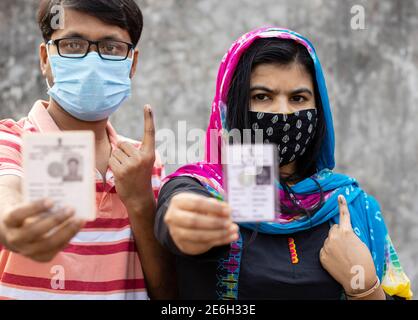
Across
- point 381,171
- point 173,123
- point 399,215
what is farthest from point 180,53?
point 399,215

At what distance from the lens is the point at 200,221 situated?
1.71 metres

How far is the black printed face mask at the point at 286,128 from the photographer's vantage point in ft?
7.48

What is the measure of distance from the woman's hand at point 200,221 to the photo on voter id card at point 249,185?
9 centimetres

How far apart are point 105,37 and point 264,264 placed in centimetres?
105

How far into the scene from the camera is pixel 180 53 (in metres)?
4.89

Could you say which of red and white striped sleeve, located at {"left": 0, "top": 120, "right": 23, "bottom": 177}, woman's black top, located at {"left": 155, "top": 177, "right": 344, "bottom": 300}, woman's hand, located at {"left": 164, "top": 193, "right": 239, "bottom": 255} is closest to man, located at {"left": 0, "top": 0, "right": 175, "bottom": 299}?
red and white striped sleeve, located at {"left": 0, "top": 120, "right": 23, "bottom": 177}

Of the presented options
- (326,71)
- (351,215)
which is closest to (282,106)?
(351,215)

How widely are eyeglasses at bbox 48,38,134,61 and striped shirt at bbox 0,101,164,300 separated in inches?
11.8

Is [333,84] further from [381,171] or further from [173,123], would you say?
[173,123]

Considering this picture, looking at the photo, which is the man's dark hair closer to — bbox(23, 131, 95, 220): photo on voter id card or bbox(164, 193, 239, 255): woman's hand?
bbox(23, 131, 95, 220): photo on voter id card

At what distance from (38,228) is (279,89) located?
1.05 metres

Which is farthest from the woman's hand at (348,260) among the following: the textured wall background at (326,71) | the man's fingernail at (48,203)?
the textured wall background at (326,71)

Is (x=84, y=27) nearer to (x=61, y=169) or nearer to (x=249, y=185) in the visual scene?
(x=61, y=169)

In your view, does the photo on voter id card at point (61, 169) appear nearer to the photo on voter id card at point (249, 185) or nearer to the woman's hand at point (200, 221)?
the woman's hand at point (200, 221)
